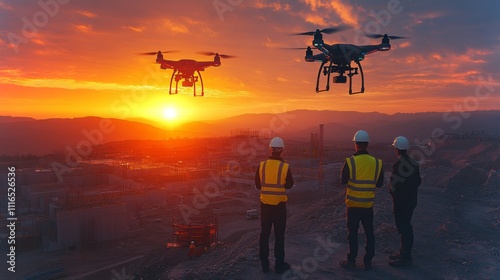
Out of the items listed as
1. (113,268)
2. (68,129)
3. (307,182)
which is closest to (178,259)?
(113,268)

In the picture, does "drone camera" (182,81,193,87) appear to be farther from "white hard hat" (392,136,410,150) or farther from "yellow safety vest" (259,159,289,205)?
"white hard hat" (392,136,410,150)

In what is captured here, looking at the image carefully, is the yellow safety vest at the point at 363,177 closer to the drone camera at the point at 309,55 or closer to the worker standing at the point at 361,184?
the worker standing at the point at 361,184

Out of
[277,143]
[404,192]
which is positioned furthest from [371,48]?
[277,143]

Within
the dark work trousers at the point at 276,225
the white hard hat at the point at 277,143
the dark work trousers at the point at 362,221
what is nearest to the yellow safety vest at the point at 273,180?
the dark work trousers at the point at 276,225

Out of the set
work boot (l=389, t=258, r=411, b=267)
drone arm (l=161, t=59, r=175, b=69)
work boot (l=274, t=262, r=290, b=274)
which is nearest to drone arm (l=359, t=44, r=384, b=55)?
work boot (l=389, t=258, r=411, b=267)

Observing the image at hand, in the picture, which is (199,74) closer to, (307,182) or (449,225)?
(449,225)
